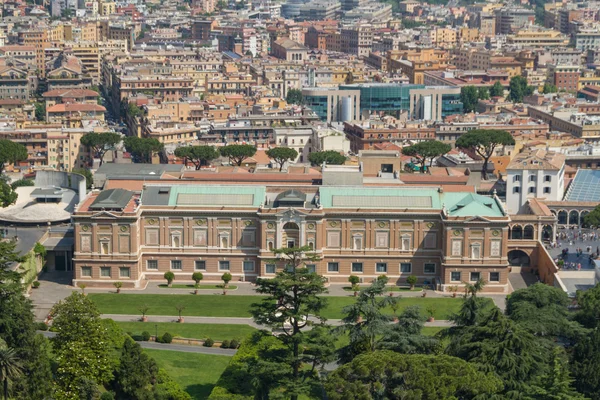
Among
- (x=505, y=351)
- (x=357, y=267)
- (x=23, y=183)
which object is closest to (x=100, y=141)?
(x=23, y=183)

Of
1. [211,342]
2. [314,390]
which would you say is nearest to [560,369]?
[314,390]

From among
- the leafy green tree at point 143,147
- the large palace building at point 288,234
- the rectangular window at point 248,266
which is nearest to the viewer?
the large palace building at point 288,234

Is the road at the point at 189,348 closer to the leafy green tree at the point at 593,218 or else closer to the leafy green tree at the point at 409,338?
the leafy green tree at the point at 409,338

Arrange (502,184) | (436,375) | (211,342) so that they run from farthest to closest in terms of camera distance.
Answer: (502,184) < (211,342) < (436,375)

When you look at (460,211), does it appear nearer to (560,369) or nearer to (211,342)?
(211,342)

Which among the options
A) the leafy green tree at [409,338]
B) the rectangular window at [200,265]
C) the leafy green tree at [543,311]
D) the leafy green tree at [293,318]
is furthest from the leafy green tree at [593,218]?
the leafy green tree at [293,318]

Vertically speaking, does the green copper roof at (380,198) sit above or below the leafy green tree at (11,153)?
above

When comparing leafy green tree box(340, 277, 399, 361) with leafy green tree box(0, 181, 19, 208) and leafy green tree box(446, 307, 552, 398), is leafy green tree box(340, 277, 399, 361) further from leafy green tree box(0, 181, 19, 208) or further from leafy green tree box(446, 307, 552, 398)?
leafy green tree box(0, 181, 19, 208)
